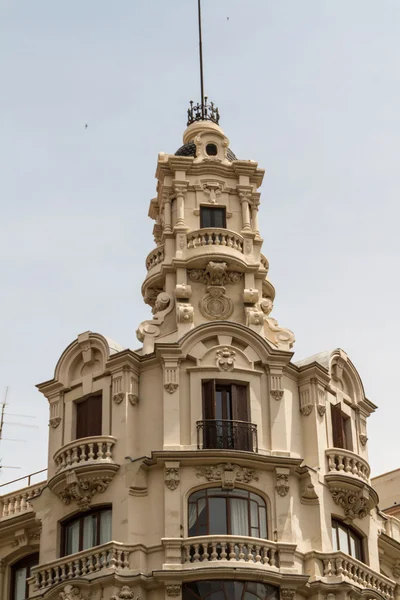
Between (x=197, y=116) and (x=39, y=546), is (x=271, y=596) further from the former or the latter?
(x=197, y=116)

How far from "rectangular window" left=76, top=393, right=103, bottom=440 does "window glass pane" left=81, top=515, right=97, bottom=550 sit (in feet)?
9.09

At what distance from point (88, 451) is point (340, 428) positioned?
8.27 meters

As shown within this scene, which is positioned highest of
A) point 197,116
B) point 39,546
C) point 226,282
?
point 197,116

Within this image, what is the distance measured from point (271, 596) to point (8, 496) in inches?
423

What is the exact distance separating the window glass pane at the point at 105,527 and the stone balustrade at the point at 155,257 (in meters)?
9.90

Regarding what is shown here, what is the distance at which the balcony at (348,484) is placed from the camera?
43.3 metres

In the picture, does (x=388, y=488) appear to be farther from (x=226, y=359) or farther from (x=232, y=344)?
(x=226, y=359)

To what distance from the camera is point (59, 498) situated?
142 ft

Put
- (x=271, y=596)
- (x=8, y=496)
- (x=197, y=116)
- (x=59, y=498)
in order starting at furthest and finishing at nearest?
(x=197, y=116) < (x=8, y=496) < (x=59, y=498) < (x=271, y=596)

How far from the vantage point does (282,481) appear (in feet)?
139

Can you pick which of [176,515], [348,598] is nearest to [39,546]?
[176,515]

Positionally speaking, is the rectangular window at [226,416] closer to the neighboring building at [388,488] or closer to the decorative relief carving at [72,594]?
the decorative relief carving at [72,594]

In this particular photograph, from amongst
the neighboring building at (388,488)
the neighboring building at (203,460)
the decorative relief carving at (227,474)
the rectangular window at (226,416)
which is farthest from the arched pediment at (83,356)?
the neighboring building at (388,488)

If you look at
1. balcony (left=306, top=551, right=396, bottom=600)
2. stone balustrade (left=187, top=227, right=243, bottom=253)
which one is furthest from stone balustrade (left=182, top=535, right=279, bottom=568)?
stone balustrade (left=187, top=227, right=243, bottom=253)
